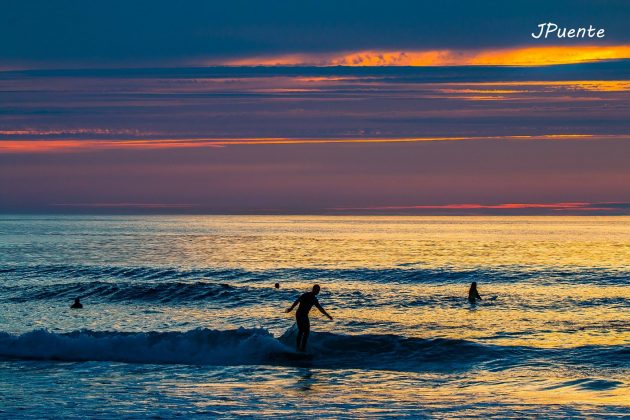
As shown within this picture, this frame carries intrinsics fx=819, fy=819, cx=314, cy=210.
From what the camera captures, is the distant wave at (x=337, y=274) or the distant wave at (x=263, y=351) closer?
the distant wave at (x=263, y=351)

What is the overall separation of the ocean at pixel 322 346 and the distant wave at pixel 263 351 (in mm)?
66

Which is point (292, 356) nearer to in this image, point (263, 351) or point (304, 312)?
point (263, 351)

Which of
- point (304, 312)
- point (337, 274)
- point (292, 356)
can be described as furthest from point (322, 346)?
point (337, 274)

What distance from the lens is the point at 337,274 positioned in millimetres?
54906

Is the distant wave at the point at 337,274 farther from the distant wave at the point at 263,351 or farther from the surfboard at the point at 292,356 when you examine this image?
the surfboard at the point at 292,356

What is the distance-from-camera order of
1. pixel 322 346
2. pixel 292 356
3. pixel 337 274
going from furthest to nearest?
pixel 337 274, pixel 322 346, pixel 292 356

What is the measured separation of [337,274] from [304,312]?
30158 millimetres

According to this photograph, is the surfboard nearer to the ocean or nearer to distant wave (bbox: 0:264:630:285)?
the ocean

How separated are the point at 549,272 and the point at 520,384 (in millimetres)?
35051

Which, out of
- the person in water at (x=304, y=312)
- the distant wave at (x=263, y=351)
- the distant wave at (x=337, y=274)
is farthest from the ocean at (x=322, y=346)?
the person in water at (x=304, y=312)

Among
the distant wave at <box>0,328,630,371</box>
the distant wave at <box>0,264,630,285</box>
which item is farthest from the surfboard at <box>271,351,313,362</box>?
the distant wave at <box>0,264,630,285</box>

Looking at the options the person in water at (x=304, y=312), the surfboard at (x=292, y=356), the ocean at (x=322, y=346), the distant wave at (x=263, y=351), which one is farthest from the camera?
the surfboard at (x=292, y=356)

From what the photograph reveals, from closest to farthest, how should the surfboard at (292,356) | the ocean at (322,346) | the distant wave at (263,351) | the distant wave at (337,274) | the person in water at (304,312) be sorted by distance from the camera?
the ocean at (322,346) → the distant wave at (263,351) → the person in water at (304,312) → the surfboard at (292,356) → the distant wave at (337,274)

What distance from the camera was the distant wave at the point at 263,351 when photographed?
2425 cm
